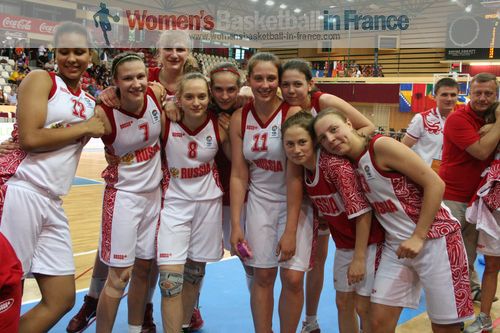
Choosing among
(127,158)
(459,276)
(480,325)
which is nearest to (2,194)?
(127,158)

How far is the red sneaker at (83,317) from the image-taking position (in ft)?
11.0

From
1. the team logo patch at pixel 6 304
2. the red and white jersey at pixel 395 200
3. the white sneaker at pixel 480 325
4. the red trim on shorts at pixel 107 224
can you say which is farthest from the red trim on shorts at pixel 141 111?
the white sneaker at pixel 480 325

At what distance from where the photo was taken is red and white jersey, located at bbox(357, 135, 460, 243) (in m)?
2.46

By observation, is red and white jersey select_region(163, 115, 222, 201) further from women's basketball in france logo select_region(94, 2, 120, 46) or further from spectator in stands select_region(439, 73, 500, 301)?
women's basketball in france logo select_region(94, 2, 120, 46)

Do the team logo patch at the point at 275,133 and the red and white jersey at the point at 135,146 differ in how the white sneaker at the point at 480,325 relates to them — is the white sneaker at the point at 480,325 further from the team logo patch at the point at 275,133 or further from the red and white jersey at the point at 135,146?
the red and white jersey at the point at 135,146

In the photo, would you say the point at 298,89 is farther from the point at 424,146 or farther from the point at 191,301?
the point at 424,146

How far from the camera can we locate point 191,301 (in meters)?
3.21

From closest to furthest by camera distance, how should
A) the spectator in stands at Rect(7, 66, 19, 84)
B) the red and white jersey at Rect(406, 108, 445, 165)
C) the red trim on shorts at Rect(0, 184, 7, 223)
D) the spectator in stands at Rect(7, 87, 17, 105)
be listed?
the red trim on shorts at Rect(0, 184, 7, 223) < the red and white jersey at Rect(406, 108, 445, 165) < the spectator in stands at Rect(7, 87, 17, 105) < the spectator in stands at Rect(7, 66, 19, 84)

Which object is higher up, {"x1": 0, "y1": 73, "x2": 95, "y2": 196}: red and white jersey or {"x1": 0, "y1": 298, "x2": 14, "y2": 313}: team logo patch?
{"x1": 0, "y1": 73, "x2": 95, "y2": 196}: red and white jersey

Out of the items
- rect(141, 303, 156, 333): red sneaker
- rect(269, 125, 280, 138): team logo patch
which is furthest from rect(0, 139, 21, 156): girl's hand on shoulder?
rect(141, 303, 156, 333): red sneaker

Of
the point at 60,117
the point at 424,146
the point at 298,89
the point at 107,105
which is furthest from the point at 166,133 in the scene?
the point at 424,146

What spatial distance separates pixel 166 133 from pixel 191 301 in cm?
114

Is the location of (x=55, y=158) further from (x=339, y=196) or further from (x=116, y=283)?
(x=339, y=196)

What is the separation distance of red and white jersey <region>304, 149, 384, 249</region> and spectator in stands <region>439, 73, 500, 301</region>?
1.18 metres
